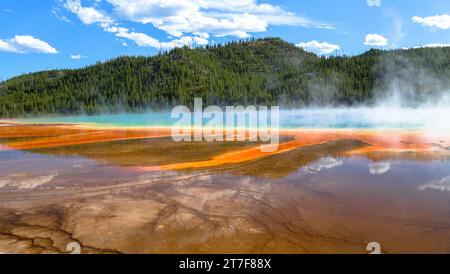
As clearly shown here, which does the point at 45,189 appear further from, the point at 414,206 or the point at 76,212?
the point at 414,206

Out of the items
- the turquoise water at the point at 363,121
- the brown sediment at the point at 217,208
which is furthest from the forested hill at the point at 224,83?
the brown sediment at the point at 217,208

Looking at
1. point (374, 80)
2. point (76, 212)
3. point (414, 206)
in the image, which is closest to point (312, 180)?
point (414, 206)

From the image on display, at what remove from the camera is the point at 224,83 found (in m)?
110

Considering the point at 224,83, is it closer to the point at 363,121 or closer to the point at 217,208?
the point at 363,121

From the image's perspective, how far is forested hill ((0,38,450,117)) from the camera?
89.4 metres

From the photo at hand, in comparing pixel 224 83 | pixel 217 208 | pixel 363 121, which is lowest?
pixel 217 208

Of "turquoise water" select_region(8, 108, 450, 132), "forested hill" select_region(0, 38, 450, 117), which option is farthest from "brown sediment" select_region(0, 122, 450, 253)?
"forested hill" select_region(0, 38, 450, 117)

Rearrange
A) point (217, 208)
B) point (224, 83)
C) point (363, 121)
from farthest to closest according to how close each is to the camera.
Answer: point (224, 83), point (363, 121), point (217, 208)

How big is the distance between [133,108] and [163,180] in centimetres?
8598

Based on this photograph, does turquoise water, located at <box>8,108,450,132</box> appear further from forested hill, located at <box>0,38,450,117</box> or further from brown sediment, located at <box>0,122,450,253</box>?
forested hill, located at <box>0,38,450,117</box>

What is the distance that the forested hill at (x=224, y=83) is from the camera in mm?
89375

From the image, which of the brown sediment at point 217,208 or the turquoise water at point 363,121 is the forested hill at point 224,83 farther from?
the brown sediment at point 217,208

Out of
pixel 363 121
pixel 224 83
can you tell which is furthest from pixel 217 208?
pixel 224 83

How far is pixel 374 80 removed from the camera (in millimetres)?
94125
